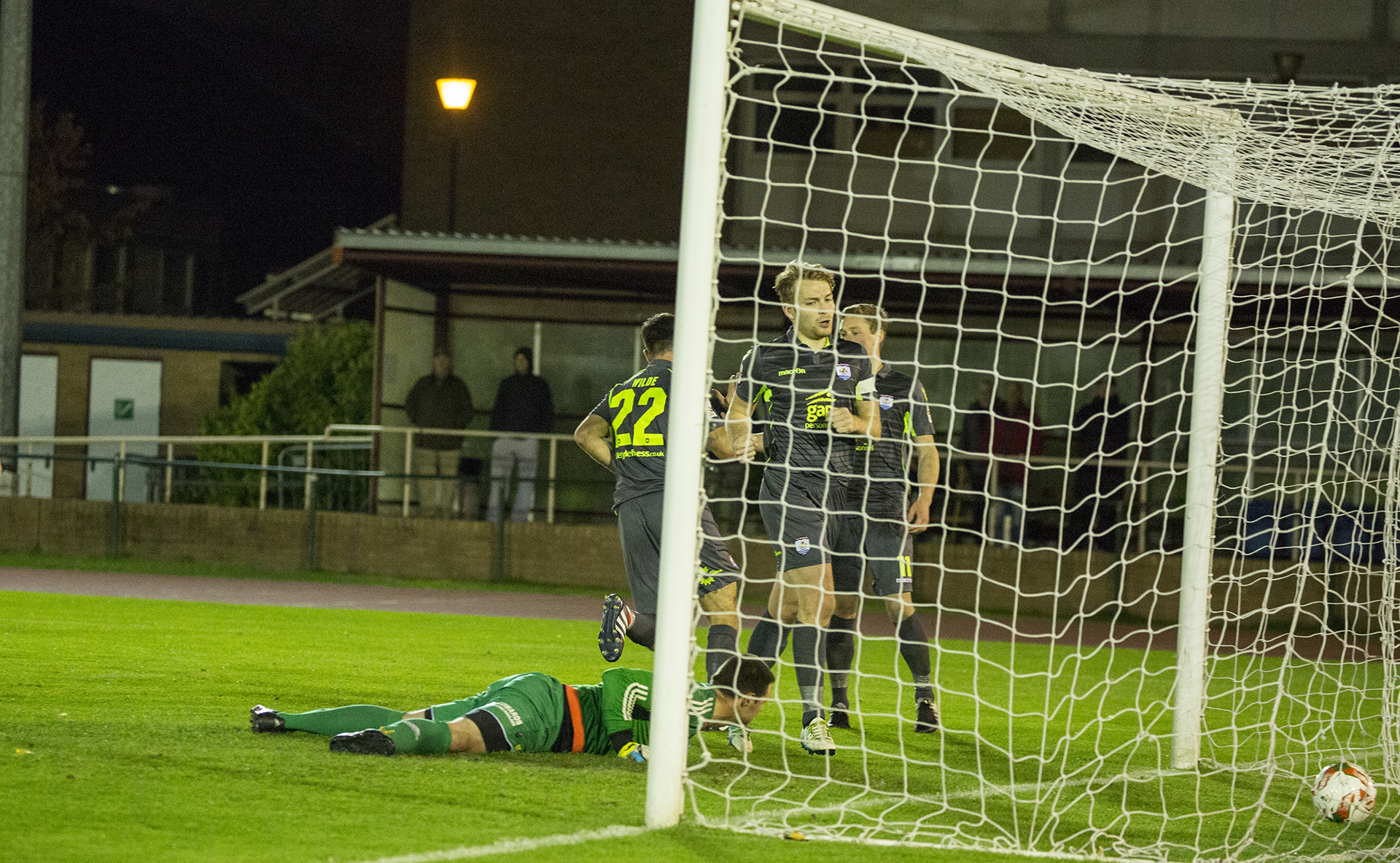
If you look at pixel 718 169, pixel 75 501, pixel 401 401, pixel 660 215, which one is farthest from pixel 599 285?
pixel 718 169

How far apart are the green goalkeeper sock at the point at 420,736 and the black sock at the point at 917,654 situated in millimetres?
2294

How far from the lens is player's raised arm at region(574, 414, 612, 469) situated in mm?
6496

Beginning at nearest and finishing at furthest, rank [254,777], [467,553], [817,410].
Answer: [254,777] < [817,410] < [467,553]

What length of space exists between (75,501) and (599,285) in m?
6.04

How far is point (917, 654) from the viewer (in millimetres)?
6719

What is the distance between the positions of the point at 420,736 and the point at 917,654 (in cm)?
252

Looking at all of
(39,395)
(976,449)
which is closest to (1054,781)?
(976,449)

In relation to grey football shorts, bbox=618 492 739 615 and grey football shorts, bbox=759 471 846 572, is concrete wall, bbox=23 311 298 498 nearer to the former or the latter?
grey football shorts, bbox=618 492 739 615

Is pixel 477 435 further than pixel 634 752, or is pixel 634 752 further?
pixel 477 435

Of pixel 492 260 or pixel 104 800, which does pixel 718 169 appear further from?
pixel 492 260

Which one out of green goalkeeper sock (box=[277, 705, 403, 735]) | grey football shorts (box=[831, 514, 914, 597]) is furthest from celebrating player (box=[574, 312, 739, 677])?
green goalkeeper sock (box=[277, 705, 403, 735])

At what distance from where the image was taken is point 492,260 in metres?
14.7

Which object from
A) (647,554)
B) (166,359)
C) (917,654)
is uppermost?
(166,359)

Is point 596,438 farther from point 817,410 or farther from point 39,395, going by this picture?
point 39,395
